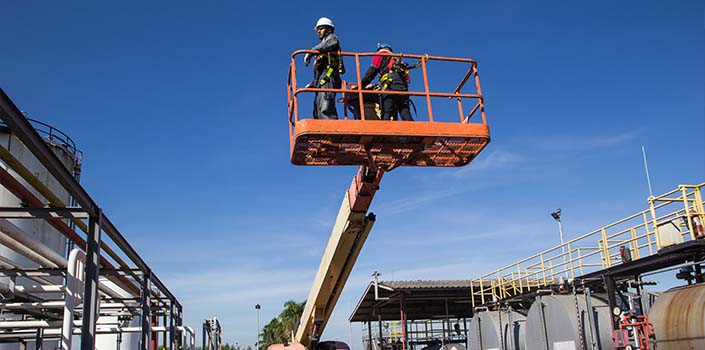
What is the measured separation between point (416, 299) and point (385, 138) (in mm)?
21922

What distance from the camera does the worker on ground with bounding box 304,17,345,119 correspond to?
385 inches

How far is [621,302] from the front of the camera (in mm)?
15758

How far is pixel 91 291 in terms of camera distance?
795cm

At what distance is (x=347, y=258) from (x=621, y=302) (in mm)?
7664

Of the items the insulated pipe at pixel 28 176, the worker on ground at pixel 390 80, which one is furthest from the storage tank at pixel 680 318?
the insulated pipe at pixel 28 176

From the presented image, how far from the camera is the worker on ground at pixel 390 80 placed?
397 inches

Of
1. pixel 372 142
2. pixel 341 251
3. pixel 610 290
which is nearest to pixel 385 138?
pixel 372 142

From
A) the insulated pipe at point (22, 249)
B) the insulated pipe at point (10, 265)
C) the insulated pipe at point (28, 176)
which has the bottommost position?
the insulated pipe at point (10, 265)

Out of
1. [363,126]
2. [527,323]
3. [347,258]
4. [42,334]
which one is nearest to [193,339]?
[42,334]

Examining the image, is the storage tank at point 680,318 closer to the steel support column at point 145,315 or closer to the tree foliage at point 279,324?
the steel support column at point 145,315

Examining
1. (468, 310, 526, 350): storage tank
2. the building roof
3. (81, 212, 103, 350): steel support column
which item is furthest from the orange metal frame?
the building roof

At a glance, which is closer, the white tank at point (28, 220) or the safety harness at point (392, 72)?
the safety harness at point (392, 72)

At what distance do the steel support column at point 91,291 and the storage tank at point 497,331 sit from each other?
561 inches

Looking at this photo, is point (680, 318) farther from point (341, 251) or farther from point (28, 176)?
point (28, 176)
